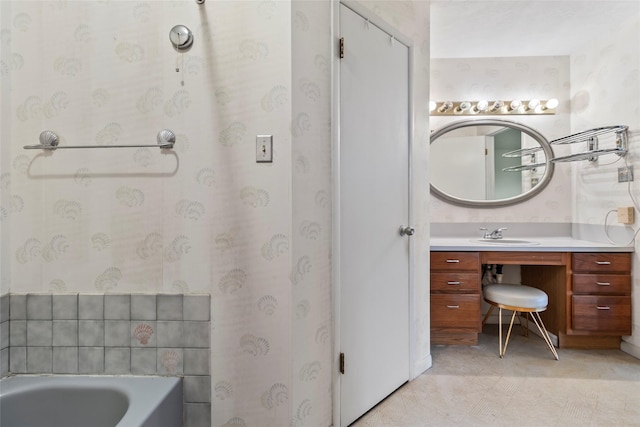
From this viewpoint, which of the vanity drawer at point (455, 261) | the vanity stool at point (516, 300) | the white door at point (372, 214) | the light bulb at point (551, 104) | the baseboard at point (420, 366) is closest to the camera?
the white door at point (372, 214)

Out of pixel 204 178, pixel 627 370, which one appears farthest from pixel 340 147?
pixel 627 370

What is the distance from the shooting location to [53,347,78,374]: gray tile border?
1.44 meters

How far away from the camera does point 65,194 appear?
1.45m

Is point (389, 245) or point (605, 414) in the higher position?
point (389, 245)

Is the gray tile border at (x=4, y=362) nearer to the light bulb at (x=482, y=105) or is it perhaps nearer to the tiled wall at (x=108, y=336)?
the tiled wall at (x=108, y=336)

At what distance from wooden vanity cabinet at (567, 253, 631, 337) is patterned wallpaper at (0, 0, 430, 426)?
2.12 meters

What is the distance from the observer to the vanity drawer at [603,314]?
244cm

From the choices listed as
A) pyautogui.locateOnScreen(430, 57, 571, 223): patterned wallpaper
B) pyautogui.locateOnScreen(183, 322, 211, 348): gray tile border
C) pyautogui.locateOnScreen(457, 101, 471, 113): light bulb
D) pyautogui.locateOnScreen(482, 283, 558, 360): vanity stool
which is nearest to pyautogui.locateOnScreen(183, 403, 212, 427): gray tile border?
pyautogui.locateOnScreen(183, 322, 211, 348): gray tile border

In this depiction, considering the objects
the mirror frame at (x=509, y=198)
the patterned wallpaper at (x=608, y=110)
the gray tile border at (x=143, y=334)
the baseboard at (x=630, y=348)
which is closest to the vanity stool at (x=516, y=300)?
the baseboard at (x=630, y=348)

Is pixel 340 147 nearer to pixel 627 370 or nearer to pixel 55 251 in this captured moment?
pixel 55 251

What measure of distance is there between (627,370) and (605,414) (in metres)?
0.71

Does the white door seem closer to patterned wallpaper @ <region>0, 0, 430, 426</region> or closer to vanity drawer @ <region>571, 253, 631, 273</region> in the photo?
patterned wallpaper @ <region>0, 0, 430, 426</region>

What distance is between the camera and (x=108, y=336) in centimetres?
144

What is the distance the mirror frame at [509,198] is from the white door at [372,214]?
117cm
